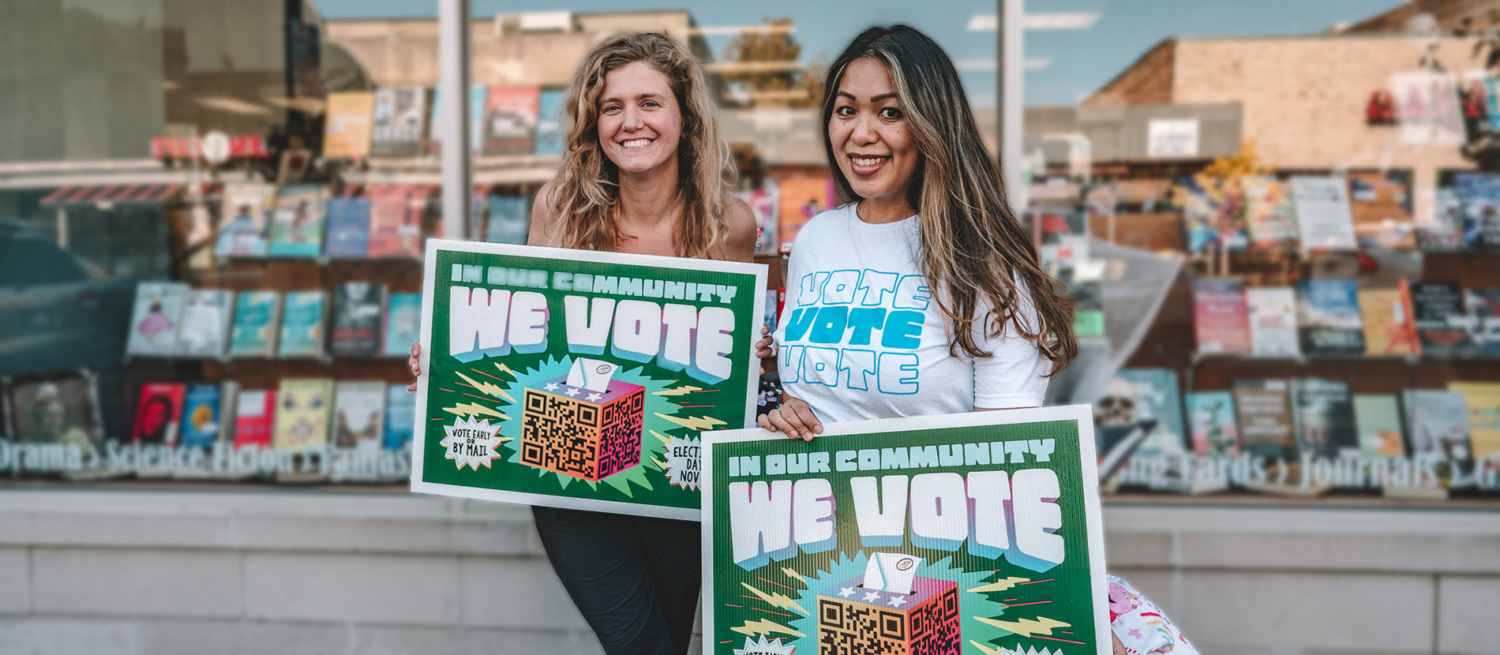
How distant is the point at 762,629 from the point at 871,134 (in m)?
0.86

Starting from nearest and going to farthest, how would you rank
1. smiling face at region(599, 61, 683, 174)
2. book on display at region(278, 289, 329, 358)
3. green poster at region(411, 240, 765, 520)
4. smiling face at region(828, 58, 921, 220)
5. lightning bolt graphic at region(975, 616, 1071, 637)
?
lightning bolt graphic at region(975, 616, 1071, 637), smiling face at region(828, 58, 921, 220), green poster at region(411, 240, 765, 520), smiling face at region(599, 61, 683, 174), book on display at region(278, 289, 329, 358)

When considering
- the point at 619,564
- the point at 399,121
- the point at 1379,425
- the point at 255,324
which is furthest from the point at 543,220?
the point at 1379,425

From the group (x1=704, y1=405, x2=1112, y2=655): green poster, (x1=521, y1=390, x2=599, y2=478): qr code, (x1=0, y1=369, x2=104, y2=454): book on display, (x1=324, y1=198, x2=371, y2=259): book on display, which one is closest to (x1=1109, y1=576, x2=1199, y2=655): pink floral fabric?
(x1=704, y1=405, x2=1112, y2=655): green poster

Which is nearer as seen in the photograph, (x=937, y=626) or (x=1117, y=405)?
(x=937, y=626)

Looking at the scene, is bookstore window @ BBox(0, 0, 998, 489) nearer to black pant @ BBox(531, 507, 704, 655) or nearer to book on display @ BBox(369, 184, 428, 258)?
book on display @ BBox(369, 184, 428, 258)

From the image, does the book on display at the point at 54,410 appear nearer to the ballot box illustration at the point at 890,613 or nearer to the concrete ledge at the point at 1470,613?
the ballot box illustration at the point at 890,613

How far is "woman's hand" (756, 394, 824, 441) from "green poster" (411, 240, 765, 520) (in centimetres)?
24

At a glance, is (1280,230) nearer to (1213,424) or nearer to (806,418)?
(1213,424)

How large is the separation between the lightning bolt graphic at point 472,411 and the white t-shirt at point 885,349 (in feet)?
1.95

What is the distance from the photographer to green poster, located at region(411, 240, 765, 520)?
1.78m

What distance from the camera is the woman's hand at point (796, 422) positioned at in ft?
4.99

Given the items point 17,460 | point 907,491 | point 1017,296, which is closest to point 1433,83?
point 1017,296

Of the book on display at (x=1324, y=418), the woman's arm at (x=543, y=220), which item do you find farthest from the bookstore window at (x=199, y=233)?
the book on display at (x=1324, y=418)

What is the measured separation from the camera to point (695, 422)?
5.86ft
